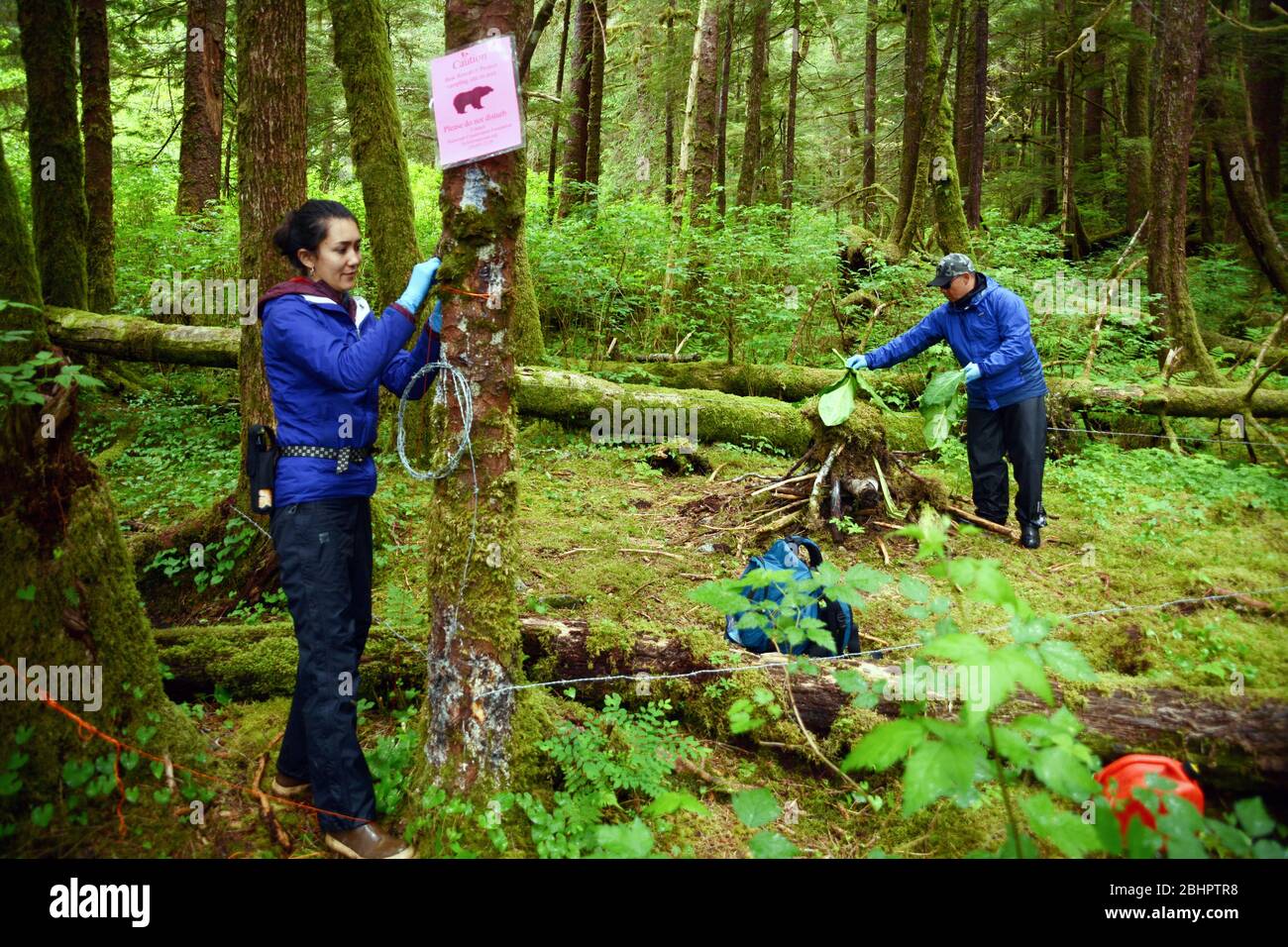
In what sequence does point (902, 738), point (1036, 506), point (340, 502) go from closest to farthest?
point (902, 738), point (340, 502), point (1036, 506)

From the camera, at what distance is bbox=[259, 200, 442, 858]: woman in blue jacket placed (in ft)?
8.92

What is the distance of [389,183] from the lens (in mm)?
6461

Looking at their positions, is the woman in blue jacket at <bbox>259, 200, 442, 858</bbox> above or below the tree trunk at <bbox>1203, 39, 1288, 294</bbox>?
below

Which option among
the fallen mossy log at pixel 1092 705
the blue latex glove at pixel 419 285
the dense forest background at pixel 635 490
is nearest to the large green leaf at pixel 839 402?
the dense forest background at pixel 635 490

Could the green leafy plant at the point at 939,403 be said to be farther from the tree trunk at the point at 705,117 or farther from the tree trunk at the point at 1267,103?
the tree trunk at the point at 1267,103

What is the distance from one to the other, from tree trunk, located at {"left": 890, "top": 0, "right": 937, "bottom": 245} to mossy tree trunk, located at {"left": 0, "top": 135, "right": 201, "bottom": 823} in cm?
1237

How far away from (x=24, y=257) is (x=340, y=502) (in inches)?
94.1

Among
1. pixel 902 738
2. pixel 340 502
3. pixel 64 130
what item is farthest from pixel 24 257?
pixel 64 130

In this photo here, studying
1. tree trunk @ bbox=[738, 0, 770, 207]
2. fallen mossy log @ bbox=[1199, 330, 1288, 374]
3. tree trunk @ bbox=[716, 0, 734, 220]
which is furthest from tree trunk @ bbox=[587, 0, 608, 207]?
fallen mossy log @ bbox=[1199, 330, 1288, 374]

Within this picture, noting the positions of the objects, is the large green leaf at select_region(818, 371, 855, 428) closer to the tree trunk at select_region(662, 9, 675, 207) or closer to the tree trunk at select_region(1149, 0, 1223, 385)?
the tree trunk at select_region(1149, 0, 1223, 385)

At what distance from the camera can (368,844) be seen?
274 cm

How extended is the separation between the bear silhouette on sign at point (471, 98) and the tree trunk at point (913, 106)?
37.2ft

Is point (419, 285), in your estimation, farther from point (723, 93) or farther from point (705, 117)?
point (723, 93)
